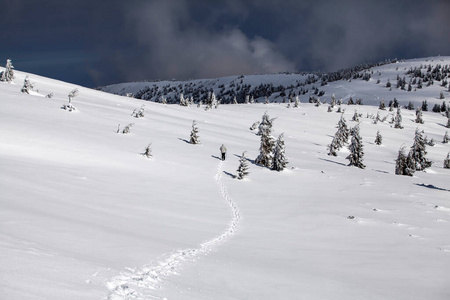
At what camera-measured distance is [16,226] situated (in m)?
8.04

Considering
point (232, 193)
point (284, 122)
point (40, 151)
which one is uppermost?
point (284, 122)

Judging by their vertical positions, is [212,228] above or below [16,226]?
below

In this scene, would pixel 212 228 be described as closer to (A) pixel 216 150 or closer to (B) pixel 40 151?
(B) pixel 40 151

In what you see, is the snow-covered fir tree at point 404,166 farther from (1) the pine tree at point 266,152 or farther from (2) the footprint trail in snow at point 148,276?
(2) the footprint trail in snow at point 148,276

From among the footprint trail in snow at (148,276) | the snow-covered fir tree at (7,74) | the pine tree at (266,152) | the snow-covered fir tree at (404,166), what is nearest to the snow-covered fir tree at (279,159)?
the pine tree at (266,152)

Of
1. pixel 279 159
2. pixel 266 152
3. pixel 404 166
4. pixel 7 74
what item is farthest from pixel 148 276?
pixel 7 74

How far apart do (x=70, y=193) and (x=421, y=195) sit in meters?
21.1

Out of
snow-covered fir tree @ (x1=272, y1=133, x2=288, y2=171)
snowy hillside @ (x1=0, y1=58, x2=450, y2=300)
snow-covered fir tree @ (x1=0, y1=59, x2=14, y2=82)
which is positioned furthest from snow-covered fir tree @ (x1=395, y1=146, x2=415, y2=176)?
snow-covered fir tree @ (x1=0, y1=59, x2=14, y2=82)

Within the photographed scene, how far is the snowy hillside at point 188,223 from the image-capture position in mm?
6906

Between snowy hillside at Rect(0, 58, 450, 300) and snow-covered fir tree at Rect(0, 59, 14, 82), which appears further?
snow-covered fir tree at Rect(0, 59, 14, 82)

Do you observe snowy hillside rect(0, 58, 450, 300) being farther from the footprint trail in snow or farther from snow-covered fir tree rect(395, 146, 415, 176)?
snow-covered fir tree rect(395, 146, 415, 176)

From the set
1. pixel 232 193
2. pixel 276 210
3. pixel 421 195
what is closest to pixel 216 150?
pixel 232 193

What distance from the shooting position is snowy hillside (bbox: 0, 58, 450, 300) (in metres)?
6.91

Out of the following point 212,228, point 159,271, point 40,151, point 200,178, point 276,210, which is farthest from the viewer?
point 200,178
